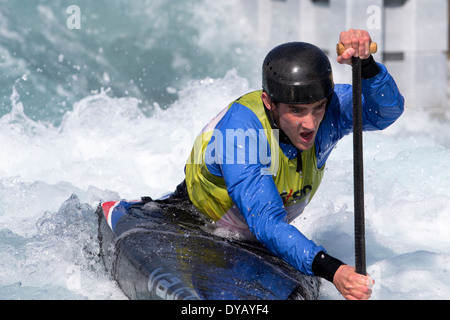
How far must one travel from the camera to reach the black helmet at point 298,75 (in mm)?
2439

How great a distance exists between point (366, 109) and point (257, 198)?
69 cm

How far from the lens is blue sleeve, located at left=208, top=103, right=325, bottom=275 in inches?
87.7

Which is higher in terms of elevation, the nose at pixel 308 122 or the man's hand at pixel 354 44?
the man's hand at pixel 354 44

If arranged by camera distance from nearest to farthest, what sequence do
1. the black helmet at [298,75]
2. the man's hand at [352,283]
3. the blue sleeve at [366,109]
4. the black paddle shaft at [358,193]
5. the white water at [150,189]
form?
1. the man's hand at [352,283]
2. the black paddle shaft at [358,193]
3. the black helmet at [298,75]
4. the blue sleeve at [366,109]
5. the white water at [150,189]

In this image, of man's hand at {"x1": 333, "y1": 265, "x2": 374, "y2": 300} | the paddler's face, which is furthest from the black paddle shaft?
the paddler's face

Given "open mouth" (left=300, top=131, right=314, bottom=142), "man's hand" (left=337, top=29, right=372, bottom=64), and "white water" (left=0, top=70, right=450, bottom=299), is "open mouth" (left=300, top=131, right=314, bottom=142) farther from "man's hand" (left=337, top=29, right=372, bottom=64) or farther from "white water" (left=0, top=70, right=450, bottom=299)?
"white water" (left=0, top=70, right=450, bottom=299)

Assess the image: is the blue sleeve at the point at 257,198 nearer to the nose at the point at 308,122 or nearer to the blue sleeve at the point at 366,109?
the nose at the point at 308,122

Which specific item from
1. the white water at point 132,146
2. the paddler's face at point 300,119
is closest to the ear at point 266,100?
the paddler's face at point 300,119

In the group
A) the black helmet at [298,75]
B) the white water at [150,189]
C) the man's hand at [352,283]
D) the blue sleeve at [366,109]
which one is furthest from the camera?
the white water at [150,189]

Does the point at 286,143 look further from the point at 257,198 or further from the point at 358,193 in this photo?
the point at 358,193

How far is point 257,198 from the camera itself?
236 centimetres

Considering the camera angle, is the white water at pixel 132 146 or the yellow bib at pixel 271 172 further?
the white water at pixel 132 146
